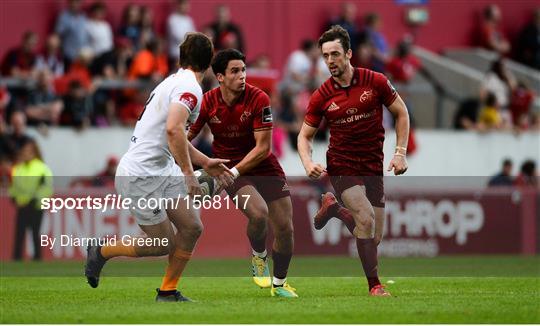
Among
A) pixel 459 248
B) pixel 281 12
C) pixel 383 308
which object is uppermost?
pixel 281 12

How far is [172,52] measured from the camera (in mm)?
25672

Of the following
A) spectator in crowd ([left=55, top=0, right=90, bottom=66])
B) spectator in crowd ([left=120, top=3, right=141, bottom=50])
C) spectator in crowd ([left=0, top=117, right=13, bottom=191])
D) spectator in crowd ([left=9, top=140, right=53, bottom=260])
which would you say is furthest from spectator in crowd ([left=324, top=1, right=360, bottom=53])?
spectator in crowd ([left=9, top=140, right=53, bottom=260])

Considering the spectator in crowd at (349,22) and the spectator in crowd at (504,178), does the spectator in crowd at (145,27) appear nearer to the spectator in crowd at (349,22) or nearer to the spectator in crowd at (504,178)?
the spectator in crowd at (349,22)

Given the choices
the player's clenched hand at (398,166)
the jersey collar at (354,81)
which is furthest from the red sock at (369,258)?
the jersey collar at (354,81)

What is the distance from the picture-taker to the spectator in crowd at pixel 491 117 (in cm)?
2766

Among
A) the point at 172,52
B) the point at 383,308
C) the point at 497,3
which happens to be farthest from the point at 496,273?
the point at 497,3

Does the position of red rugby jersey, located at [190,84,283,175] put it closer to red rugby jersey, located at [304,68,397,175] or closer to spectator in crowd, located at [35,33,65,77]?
red rugby jersey, located at [304,68,397,175]

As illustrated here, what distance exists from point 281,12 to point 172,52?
168 inches

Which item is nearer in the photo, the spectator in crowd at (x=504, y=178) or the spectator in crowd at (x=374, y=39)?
the spectator in crowd at (x=504, y=178)

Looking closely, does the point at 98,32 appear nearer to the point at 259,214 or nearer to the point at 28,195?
the point at 28,195

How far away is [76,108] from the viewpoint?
922 inches

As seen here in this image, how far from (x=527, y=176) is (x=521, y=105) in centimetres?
329

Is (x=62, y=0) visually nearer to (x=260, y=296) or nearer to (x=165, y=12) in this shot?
(x=165, y=12)

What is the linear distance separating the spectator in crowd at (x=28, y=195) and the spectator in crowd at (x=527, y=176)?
30.5 feet
